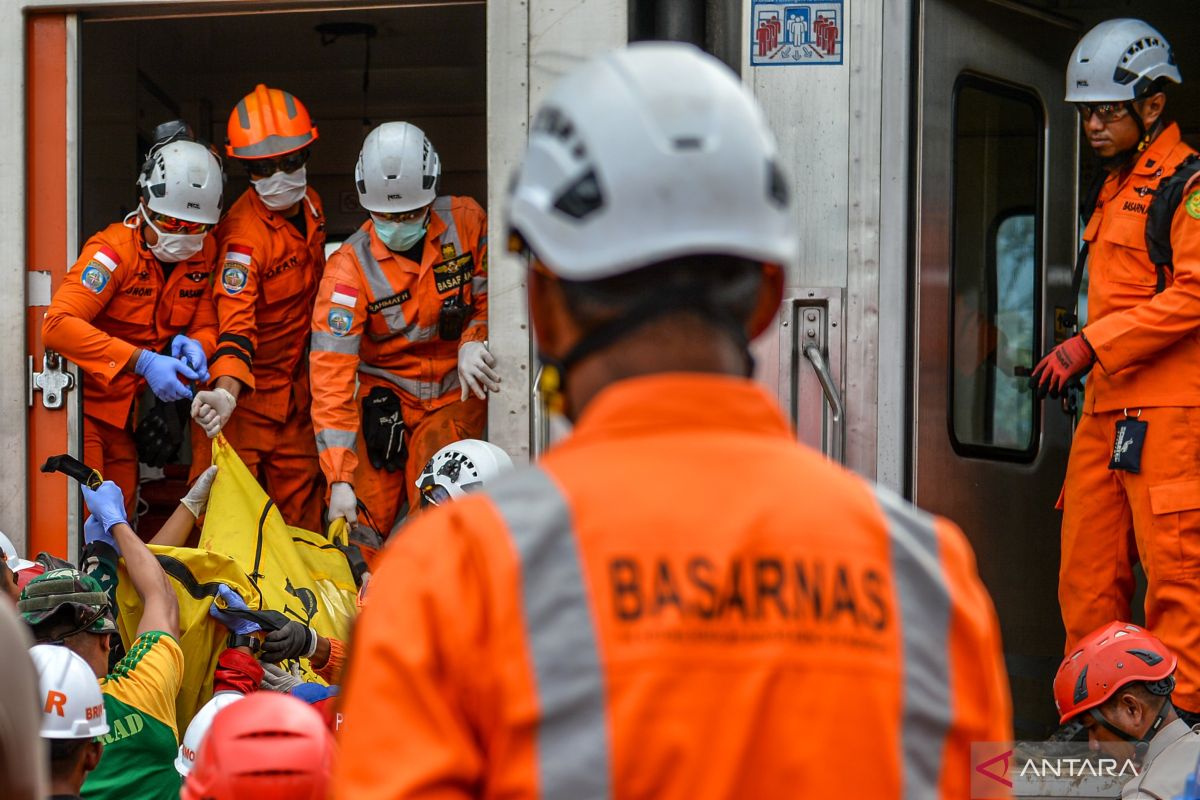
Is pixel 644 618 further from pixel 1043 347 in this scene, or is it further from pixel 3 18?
pixel 3 18

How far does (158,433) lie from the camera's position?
248 inches

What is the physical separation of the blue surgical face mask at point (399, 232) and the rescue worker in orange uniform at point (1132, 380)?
94.3 inches

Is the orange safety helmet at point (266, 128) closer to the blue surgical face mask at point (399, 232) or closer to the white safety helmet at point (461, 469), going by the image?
the blue surgical face mask at point (399, 232)

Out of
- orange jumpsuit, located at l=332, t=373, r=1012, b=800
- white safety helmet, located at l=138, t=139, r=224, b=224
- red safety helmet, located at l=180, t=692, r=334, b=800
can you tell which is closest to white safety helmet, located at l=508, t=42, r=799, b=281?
orange jumpsuit, located at l=332, t=373, r=1012, b=800

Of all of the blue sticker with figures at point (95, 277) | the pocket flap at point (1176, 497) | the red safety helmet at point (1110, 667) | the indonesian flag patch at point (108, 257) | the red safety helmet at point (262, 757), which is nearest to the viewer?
the red safety helmet at point (262, 757)

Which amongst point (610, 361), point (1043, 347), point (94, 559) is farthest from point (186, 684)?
point (610, 361)

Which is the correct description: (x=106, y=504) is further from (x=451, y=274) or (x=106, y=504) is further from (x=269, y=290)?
(x=451, y=274)

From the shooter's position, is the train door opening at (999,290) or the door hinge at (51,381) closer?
the train door opening at (999,290)

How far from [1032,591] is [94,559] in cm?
306

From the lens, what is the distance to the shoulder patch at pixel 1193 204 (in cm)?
473

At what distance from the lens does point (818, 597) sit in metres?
1.30

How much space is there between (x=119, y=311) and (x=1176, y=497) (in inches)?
147

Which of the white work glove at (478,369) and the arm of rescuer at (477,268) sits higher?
the arm of rescuer at (477,268)

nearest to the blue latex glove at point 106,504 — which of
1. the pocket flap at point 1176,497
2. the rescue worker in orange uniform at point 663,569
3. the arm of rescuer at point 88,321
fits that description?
the arm of rescuer at point 88,321
